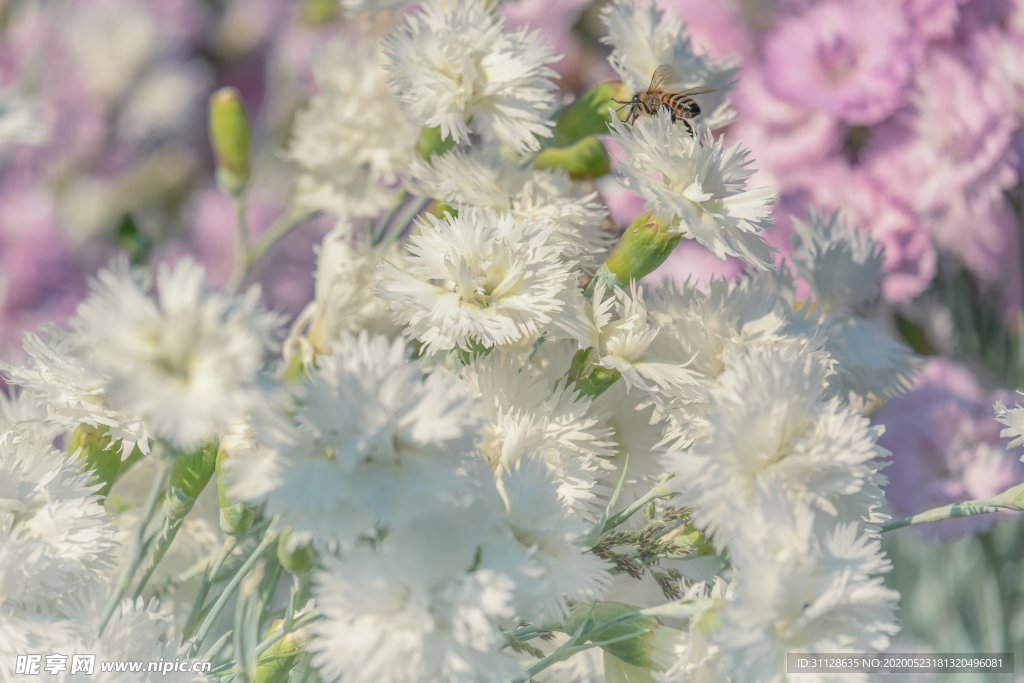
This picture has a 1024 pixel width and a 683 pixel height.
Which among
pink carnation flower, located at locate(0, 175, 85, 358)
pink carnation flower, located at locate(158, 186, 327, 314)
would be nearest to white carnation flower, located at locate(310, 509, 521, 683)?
pink carnation flower, located at locate(0, 175, 85, 358)

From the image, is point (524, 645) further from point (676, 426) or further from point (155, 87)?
point (155, 87)

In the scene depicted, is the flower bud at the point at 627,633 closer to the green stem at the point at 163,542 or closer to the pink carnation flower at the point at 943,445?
the green stem at the point at 163,542

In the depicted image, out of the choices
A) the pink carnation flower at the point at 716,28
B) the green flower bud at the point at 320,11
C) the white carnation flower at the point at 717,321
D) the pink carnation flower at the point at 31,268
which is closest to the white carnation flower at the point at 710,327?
the white carnation flower at the point at 717,321

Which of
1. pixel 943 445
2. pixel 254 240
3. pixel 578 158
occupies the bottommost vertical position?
pixel 254 240

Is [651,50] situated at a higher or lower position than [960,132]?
higher

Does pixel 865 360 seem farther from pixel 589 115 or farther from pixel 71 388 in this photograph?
pixel 71 388

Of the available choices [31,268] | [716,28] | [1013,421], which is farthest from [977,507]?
[31,268]

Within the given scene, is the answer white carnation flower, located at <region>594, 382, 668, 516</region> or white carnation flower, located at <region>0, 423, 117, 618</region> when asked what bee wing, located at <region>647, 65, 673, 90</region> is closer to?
white carnation flower, located at <region>594, 382, 668, 516</region>
